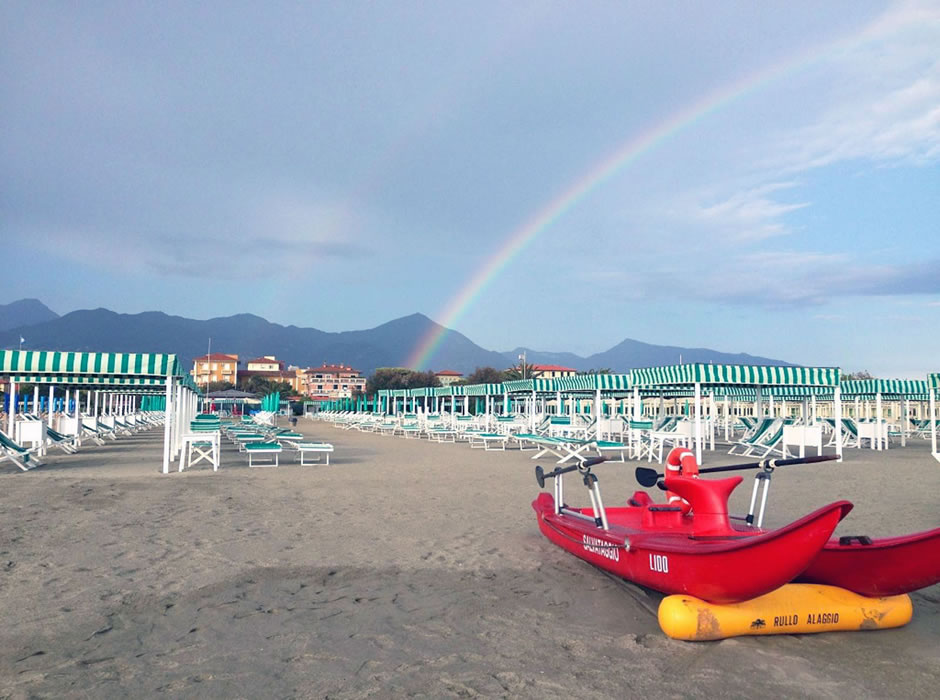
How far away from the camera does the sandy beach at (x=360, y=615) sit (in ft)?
11.2

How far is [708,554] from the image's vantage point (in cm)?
382

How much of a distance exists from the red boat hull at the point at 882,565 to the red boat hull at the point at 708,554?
1.02ft

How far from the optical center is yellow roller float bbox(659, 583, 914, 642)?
3.93 metres

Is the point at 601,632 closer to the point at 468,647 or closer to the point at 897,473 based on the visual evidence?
the point at 468,647

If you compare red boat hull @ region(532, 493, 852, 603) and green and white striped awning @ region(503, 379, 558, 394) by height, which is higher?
green and white striped awning @ region(503, 379, 558, 394)

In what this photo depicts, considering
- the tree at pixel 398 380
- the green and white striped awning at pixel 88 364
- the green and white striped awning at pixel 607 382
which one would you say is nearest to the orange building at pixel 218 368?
the tree at pixel 398 380

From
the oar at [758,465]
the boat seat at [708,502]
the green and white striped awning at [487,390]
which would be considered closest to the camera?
the boat seat at [708,502]

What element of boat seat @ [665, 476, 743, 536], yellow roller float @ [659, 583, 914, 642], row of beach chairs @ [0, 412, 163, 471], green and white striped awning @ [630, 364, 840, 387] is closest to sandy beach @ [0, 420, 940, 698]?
yellow roller float @ [659, 583, 914, 642]

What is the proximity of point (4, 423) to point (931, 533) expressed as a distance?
2670 cm

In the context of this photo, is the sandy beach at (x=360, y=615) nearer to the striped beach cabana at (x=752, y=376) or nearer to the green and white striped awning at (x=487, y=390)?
the striped beach cabana at (x=752, y=376)

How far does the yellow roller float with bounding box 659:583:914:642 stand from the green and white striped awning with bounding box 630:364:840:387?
1236cm

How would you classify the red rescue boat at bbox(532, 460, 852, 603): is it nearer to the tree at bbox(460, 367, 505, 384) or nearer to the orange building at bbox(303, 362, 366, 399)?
the tree at bbox(460, 367, 505, 384)

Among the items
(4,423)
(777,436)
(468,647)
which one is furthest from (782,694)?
(4,423)

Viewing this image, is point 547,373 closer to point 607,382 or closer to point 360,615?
point 607,382
